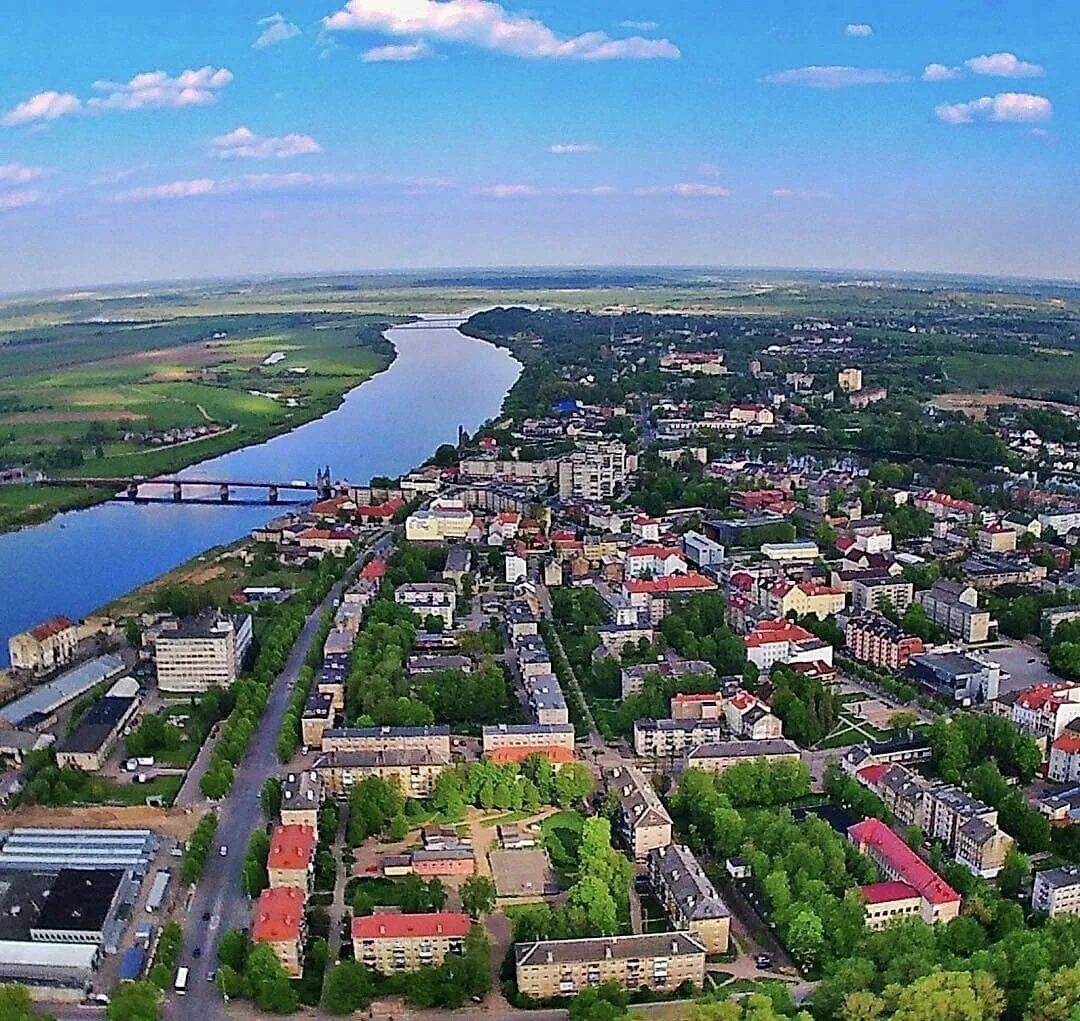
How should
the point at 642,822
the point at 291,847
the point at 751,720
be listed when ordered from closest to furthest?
the point at 291,847 → the point at 642,822 → the point at 751,720

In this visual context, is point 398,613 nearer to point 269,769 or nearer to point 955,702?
point 269,769

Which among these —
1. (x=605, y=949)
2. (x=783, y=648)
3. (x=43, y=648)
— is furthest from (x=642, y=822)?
(x=43, y=648)

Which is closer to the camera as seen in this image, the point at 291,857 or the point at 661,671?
the point at 291,857

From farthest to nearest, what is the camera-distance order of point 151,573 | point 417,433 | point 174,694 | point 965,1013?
point 417,433 < point 151,573 < point 174,694 < point 965,1013

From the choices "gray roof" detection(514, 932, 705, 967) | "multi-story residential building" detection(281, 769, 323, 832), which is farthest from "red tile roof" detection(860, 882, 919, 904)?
"multi-story residential building" detection(281, 769, 323, 832)

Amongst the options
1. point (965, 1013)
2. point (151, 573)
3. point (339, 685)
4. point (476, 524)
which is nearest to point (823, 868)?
point (965, 1013)

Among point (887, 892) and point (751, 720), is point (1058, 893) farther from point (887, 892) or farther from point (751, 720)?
point (751, 720)

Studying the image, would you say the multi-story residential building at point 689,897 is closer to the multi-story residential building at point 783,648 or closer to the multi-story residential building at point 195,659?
the multi-story residential building at point 783,648
